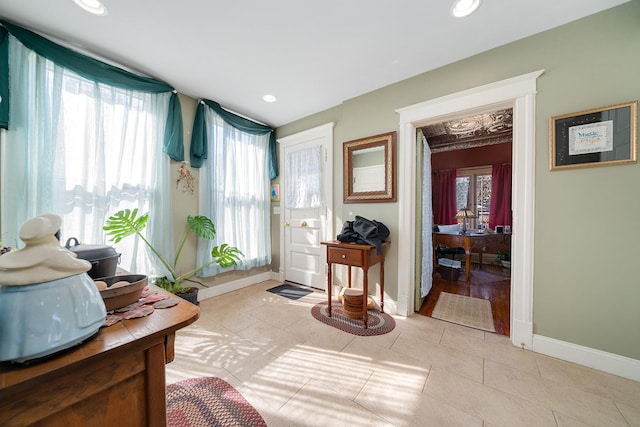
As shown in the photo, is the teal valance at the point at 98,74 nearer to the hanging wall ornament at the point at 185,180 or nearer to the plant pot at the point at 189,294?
the hanging wall ornament at the point at 185,180

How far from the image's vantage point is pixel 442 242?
12.0 feet

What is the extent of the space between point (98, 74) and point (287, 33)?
1674 mm

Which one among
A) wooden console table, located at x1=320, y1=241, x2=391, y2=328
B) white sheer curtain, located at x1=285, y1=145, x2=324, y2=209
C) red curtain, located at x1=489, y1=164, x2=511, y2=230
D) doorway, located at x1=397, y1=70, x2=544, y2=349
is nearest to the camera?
doorway, located at x1=397, y1=70, x2=544, y2=349

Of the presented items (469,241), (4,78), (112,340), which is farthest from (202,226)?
(469,241)

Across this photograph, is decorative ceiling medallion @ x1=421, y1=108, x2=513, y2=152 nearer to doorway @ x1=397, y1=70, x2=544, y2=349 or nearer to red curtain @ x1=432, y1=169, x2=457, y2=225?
red curtain @ x1=432, y1=169, x2=457, y2=225

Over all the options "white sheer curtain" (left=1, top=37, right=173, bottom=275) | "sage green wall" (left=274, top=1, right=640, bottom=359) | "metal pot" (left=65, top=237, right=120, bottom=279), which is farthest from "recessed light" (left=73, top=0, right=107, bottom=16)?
"sage green wall" (left=274, top=1, right=640, bottom=359)

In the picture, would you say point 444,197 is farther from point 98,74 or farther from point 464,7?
point 98,74

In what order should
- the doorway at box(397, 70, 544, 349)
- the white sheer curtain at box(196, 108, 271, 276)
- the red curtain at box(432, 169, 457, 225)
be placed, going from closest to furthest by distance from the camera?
the doorway at box(397, 70, 544, 349)
the white sheer curtain at box(196, 108, 271, 276)
the red curtain at box(432, 169, 457, 225)

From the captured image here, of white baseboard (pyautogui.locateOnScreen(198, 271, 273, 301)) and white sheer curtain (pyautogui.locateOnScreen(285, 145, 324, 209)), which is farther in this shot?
white sheer curtain (pyautogui.locateOnScreen(285, 145, 324, 209))

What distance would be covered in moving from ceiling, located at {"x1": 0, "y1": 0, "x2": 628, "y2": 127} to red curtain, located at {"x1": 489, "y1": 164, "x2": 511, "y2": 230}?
3.54 metres

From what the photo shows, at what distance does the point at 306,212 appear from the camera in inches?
129

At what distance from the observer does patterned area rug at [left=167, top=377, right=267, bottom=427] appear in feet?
→ 3.93

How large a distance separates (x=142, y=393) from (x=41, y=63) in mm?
2546

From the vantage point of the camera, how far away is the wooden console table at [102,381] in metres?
0.47
